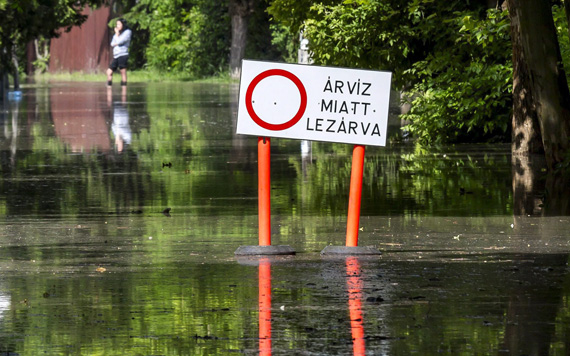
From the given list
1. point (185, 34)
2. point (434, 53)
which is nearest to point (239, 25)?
point (185, 34)

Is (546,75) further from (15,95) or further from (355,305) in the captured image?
(15,95)

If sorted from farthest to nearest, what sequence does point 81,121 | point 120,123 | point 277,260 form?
1. point 81,121
2. point 120,123
3. point 277,260

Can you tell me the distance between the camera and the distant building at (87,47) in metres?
58.0

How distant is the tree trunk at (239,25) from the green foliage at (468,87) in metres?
29.1

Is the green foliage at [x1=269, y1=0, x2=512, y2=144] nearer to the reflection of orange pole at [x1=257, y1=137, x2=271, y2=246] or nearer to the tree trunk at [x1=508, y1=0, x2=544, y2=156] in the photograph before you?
the tree trunk at [x1=508, y1=0, x2=544, y2=156]

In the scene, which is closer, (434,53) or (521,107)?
(521,107)

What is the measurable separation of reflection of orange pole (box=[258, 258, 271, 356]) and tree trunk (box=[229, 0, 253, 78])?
40.1 metres

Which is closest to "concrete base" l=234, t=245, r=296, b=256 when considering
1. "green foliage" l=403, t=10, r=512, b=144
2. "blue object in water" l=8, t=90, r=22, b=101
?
"green foliage" l=403, t=10, r=512, b=144

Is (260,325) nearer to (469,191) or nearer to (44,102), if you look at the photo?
(469,191)

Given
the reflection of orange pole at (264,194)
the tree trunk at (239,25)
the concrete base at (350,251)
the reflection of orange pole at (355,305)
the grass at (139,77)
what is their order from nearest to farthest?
the reflection of orange pole at (355,305)
the concrete base at (350,251)
the reflection of orange pole at (264,194)
the tree trunk at (239,25)
the grass at (139,77)

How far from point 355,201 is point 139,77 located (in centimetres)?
4609

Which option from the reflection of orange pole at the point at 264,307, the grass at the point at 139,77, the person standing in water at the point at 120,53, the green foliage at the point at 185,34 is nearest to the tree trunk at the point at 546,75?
the reflection of orange pole at the point at 264,307

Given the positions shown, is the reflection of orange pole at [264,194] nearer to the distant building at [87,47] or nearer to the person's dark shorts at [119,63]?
the person's dark shorts at [119,63]

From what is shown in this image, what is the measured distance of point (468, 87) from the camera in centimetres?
1762
